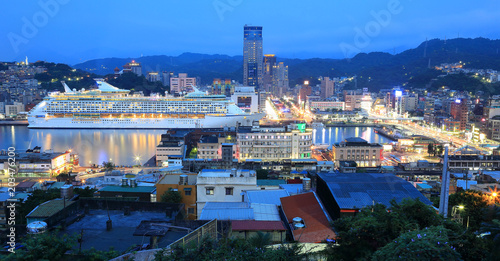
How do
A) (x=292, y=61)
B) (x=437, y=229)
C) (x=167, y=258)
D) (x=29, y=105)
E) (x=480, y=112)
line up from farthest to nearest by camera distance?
(x=292, y=61) < (x=29, y=105) < (x=480, y=112) < (x=437, y=229) < (x=167, y=258)

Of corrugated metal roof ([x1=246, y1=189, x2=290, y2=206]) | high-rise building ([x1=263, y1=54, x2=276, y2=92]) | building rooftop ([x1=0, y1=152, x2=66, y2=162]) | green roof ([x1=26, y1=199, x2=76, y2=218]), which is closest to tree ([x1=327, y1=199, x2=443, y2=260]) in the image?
corrugated metal roof ([x1=246, y1=189, x2=290, y2=206])

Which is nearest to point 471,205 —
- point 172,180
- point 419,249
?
point 419,249

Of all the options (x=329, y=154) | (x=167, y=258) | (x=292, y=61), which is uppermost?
(x=292, y=61)

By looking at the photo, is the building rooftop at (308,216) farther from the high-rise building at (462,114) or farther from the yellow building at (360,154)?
the high-rise building at (462,114)

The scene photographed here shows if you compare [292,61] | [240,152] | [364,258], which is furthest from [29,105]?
[292,61]

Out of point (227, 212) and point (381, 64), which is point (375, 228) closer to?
point (227, 212)

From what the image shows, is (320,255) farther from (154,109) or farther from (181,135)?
(154,109)

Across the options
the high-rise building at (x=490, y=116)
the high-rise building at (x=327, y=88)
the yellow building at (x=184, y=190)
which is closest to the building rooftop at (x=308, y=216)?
the yellow building at (x=184, y=190)
